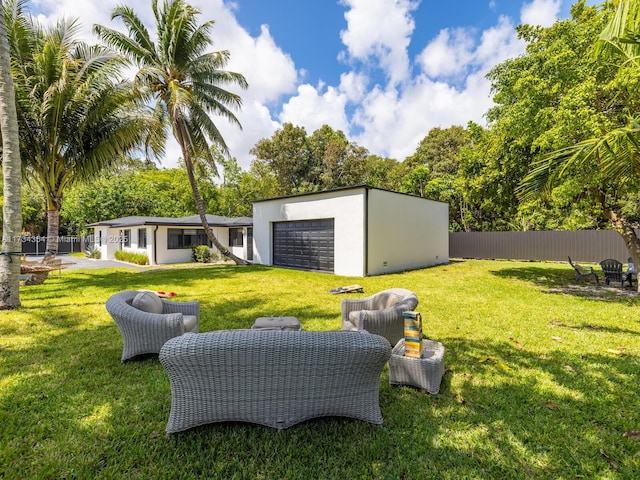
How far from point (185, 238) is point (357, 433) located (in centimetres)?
1853

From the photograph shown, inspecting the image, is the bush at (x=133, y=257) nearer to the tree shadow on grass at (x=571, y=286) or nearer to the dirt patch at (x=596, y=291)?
the tree shadow on grass at (x=571, y=286)

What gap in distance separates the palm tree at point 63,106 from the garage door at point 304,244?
7.42 m

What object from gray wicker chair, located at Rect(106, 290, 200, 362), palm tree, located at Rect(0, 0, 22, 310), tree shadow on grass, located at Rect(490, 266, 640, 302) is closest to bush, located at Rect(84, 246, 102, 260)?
palm tree, located at Rect(0, 0, 22, 310)

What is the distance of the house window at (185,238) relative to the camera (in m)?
18.2

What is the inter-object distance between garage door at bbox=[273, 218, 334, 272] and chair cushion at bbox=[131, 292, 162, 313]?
362 inches

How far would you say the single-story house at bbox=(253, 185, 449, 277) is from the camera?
1237 centimetres

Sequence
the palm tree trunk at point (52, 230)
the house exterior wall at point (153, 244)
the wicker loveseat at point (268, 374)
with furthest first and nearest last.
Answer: the house exterior wall at point (153, 244)
the palm tree trunk at point (52, 230)
the wicker loveseat at point (268, 374)

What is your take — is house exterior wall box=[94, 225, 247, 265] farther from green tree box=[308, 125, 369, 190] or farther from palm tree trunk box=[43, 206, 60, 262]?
green tree box=[308, 125, 369, 190]

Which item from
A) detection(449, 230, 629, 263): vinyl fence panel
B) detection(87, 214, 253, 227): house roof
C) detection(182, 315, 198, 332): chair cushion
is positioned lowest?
detection(182, 315, 198, 332): chair cushion

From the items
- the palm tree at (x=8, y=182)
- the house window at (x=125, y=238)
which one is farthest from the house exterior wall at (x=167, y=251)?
the palm tree at (x=8, y=182)

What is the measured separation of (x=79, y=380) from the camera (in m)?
3.52

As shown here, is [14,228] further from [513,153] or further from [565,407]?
[513,153]

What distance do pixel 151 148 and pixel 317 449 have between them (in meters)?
14.3

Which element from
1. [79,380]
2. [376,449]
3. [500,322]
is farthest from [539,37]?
[79,380]
